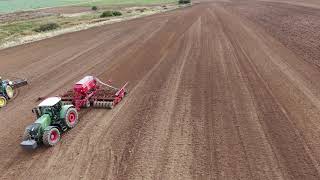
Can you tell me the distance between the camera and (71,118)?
1470 centimetres

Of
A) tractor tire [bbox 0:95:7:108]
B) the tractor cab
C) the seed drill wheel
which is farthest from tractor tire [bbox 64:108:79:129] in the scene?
the seed drill wheel

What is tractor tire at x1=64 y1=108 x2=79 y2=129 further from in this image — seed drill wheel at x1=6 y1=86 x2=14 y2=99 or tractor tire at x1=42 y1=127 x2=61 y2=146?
seed drill wheel at x1=6 y1=86 x2=14 y2=99

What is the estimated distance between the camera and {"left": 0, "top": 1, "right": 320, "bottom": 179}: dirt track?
1152 centimetres

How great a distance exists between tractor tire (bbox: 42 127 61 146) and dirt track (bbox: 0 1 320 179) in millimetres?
253

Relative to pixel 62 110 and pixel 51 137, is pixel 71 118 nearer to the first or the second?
pixel 62 110

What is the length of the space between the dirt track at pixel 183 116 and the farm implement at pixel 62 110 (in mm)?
371

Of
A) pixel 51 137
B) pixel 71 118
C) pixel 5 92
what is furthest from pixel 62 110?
pixel 5 92

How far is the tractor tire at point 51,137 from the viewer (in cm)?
1302

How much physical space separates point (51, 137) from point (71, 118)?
1.55 m

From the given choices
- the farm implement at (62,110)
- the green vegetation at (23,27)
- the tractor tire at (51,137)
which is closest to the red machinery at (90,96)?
the farm implement at (62,110)

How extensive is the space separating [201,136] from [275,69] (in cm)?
895

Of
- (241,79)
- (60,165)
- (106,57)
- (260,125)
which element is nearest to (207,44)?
(106,57)

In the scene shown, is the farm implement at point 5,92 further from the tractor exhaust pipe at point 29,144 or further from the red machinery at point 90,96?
the tractor exhaust pipe at point 29,144

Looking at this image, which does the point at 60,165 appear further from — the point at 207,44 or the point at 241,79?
the point at 207,44
